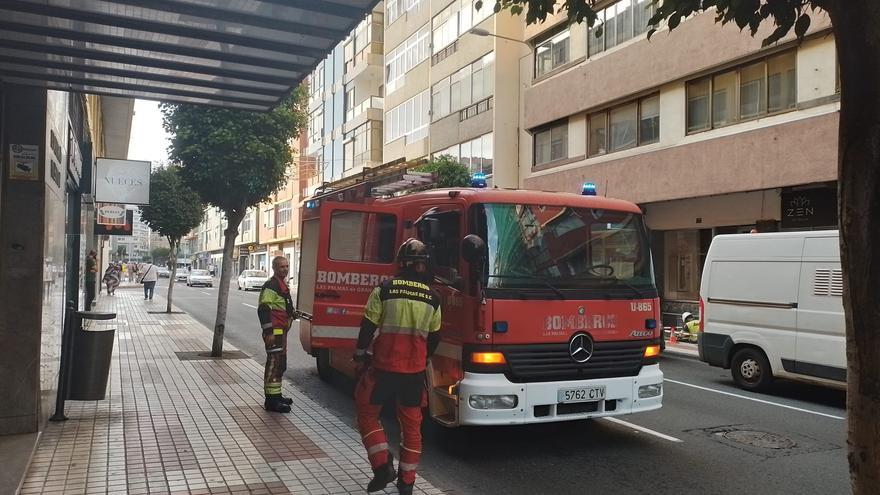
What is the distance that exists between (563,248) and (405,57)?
28.5 meters

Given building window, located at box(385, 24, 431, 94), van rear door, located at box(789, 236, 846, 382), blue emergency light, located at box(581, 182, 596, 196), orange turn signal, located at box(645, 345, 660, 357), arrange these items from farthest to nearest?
building window, located at box(385, 24, 431, 94), van rear door, located at box(789, 236, 846, 382), blue emergency light, located at box(581, 182, 596, 196), orange turn signal, located at box(645, 345, 660, 357)

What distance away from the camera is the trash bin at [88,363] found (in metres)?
6.80

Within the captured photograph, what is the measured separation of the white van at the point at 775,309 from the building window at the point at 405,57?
74.2ft

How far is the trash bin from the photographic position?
680cm

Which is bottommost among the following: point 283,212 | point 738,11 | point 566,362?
point 566,362

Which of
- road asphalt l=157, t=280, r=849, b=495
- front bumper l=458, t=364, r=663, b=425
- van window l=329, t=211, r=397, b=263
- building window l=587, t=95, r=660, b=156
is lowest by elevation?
road asphalt l=157, t=280, r=849, b=495

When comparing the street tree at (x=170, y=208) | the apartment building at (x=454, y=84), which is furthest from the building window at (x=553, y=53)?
the street tree at (x=170, y=208)

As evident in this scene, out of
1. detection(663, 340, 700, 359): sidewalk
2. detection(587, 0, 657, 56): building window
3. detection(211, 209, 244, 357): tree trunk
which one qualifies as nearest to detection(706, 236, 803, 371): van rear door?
detection(663, 340, 700, 359): sidewalk

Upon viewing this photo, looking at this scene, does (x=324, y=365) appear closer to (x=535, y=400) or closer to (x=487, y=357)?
(x=487, y=357)

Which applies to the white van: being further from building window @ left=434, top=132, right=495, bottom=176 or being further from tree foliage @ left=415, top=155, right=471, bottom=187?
building window @ left=434, top=132, right=495, bottom=176

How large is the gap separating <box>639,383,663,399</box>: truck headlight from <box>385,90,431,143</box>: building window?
80.4 ft

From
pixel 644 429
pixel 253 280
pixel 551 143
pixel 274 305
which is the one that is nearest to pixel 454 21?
pixel 551 143

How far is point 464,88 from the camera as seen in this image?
26.8 m

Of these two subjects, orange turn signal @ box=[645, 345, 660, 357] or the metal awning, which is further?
orange turn signal @ box=[645, 345, 660, 357]
